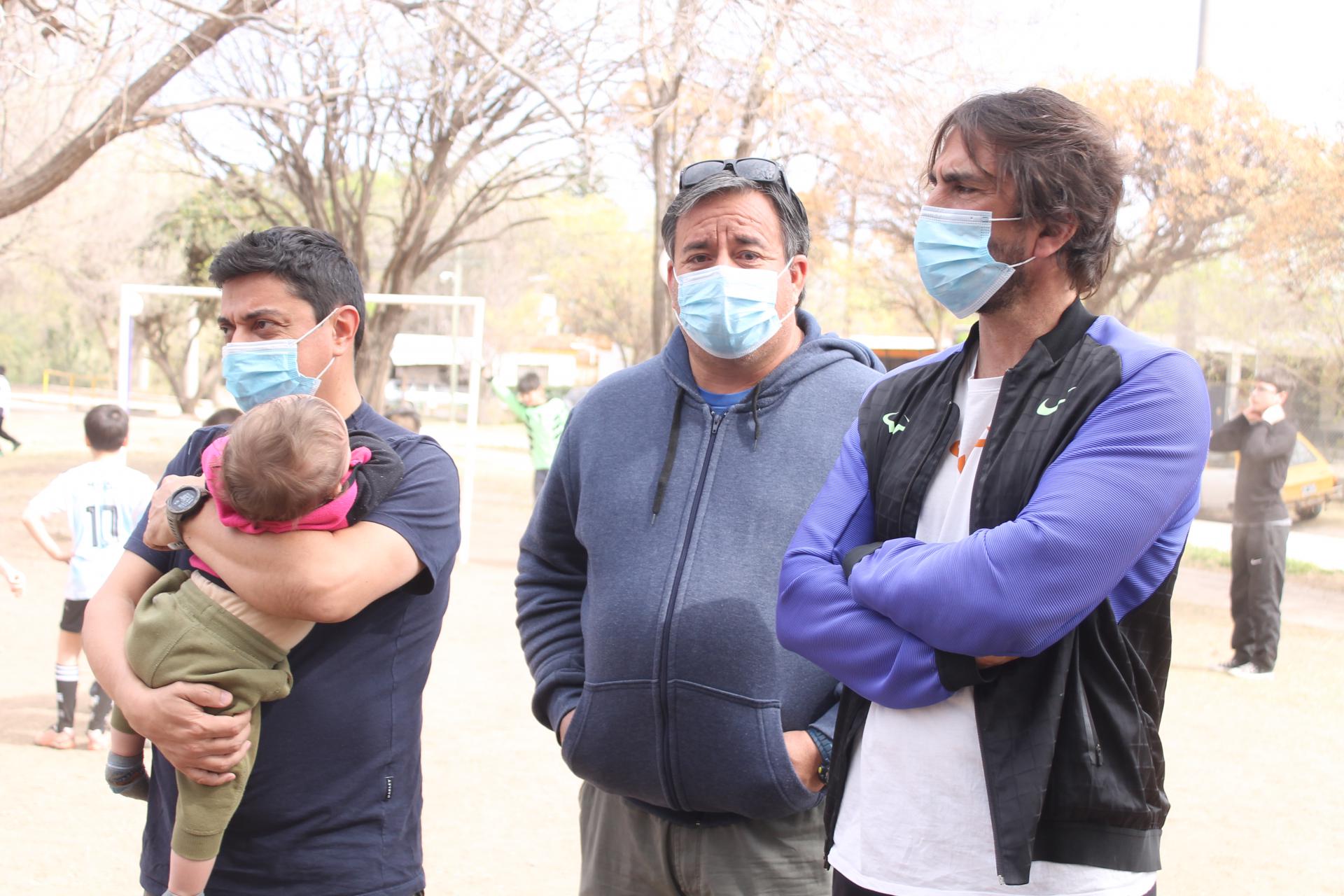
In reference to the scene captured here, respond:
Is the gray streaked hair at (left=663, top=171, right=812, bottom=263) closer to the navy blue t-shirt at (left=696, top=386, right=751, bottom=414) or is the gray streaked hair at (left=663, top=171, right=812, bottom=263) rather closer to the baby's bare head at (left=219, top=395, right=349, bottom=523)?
the navy blue t-shirt at (left=696, top=386, right=751, bottom=414)

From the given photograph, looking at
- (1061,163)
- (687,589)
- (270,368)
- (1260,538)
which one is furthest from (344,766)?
(1260,538)

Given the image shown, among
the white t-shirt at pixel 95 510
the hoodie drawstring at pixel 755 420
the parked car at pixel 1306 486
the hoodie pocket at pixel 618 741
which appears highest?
the hoodie drawstring at pixel 755 420

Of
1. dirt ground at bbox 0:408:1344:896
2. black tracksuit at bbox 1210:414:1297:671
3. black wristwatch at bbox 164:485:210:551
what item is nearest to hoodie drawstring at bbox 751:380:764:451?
black wristwatch at bbox 164:485:210:551

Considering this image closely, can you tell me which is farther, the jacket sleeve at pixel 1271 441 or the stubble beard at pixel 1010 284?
the jacket sleeve at pixel 1271 441

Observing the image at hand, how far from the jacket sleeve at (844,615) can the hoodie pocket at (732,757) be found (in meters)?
0.26

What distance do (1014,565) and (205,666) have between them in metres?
1.40

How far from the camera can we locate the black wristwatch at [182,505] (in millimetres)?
2158

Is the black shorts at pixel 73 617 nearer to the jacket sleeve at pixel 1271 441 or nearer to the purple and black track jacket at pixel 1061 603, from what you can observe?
the purple and black track jacket at pixel 1061 603

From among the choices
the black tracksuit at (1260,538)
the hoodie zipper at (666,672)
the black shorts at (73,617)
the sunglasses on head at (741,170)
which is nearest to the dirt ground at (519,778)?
the black tracksuit at (1260,538)

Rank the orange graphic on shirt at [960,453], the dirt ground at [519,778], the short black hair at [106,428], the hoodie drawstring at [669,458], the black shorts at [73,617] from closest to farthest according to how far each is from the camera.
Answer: the orange graphic on shirt at [960,453] < the hoodie drawstring at [669,458] < the dirt ground at [519,778] < the black shorts at [73,617] < the short black hair at [106,428]

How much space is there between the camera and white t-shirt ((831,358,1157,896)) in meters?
1.64

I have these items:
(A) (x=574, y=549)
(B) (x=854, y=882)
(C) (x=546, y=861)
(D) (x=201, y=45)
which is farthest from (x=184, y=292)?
(B) (x=854, y=882)

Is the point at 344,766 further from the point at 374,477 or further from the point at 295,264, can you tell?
the point at 295,264

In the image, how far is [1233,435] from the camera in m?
9.05
